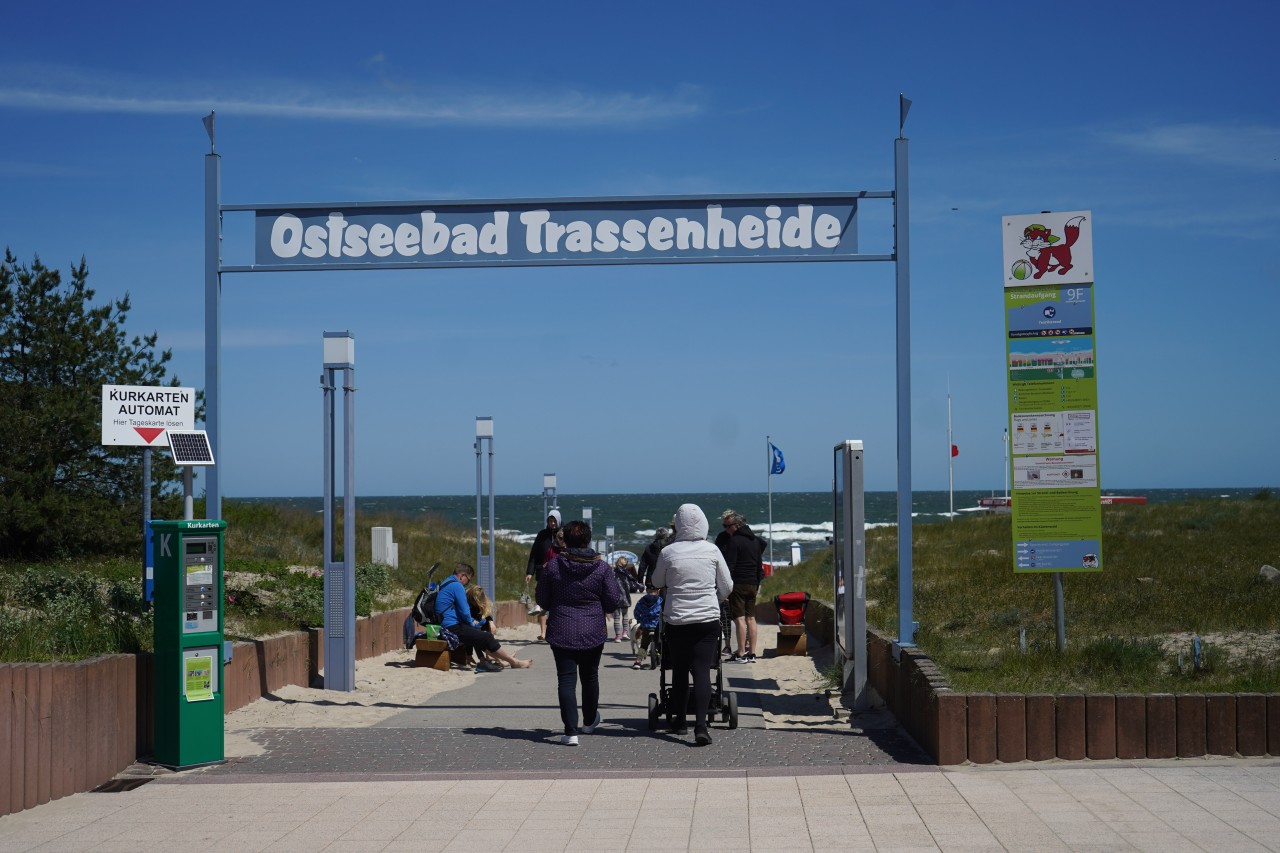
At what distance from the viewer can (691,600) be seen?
909 centimetres

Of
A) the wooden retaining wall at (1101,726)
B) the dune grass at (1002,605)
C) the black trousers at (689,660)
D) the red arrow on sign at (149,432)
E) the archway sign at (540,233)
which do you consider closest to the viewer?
the wooden retaining wall at (1101,726)

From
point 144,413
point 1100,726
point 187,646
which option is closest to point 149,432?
point 144,413

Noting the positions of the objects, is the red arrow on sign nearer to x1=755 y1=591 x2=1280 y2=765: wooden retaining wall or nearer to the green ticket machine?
the green ticket machine

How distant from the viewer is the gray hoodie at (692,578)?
9078mm

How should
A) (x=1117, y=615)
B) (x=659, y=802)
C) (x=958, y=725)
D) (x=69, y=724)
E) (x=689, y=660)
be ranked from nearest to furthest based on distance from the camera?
1. (x=659, y=802)
2. (x=69, y=724)
3. (x=958, y=725)
4. (x=689, y=660)
5. (x=1117, y=615)

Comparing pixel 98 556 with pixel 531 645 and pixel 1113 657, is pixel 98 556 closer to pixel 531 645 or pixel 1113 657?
pixel 531 645

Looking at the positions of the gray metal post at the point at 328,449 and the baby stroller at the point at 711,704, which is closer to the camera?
the baby stroller at the point at 711,704

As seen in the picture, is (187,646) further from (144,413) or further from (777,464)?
(777,464)

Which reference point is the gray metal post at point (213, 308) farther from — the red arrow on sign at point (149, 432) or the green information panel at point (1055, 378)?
the green information panel at point (1055, 378)

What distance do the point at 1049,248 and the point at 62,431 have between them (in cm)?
1427

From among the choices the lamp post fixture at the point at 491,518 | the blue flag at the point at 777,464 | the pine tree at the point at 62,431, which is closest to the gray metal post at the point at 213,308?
the pine tree at the point at 62,431

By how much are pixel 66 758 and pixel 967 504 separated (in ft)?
532

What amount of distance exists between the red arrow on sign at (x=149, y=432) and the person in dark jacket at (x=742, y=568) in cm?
576

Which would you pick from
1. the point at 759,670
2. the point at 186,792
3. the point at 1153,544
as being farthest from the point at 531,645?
the point at 186,792
